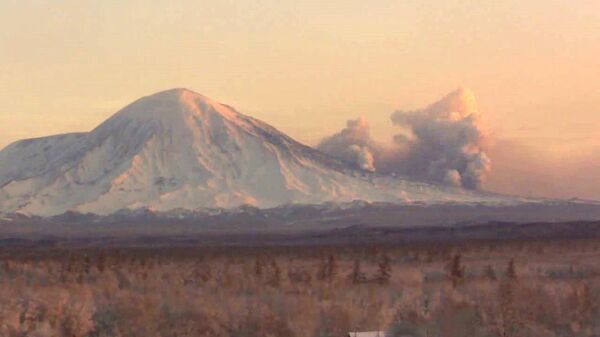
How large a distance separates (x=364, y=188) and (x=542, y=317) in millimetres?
147740

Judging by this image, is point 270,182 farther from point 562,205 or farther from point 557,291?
point 557,291

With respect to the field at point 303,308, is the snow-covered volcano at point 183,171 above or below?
above

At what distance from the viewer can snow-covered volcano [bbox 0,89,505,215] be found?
161375mm

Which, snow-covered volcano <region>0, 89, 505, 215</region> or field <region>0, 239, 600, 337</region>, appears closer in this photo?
field <region>0, 239, 600, 337</region>

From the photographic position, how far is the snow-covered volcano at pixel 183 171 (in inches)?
6353

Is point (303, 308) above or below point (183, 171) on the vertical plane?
below

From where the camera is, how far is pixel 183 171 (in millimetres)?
170500

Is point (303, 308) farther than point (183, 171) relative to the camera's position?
No

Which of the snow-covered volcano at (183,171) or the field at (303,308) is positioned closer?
the field at (303,308)

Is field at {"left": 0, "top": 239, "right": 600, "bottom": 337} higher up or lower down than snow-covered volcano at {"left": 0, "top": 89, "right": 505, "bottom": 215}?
lower down

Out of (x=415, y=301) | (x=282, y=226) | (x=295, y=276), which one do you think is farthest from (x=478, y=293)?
(x=282, y=226)

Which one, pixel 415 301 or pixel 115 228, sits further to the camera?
pixel 115 228

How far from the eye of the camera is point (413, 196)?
16812 cm

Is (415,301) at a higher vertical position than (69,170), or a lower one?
lower
